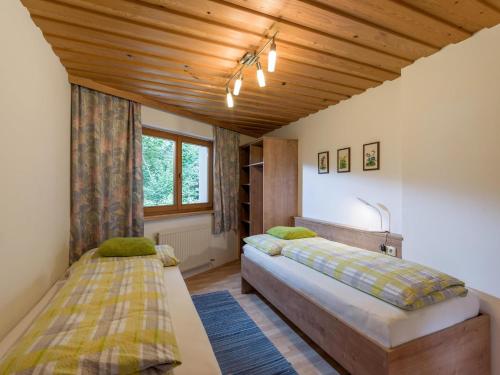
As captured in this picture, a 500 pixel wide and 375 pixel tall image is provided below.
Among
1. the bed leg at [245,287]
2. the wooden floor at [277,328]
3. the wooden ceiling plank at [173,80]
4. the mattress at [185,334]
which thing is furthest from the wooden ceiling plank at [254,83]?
the wooden floor at [277,328]

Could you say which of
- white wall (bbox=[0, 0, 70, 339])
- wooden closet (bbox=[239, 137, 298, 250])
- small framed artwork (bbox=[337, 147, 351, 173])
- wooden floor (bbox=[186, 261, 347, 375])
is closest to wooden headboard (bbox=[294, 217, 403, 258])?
wooden closet (bbox=[239, 137, 298, 250])

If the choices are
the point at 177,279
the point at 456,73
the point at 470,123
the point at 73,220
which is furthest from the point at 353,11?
the point at 73,220

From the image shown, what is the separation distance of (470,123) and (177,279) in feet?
7.76

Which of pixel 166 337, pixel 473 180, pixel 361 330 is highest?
pixel 473 180

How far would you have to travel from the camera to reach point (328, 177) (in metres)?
3.06

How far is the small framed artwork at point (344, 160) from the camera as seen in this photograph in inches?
109

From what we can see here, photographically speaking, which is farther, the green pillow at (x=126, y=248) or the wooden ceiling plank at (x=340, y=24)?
the green pillow at (x=126, y=248)

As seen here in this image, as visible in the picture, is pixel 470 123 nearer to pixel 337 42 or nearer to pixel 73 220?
pixel 337 42

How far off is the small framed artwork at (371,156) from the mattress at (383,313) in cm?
128

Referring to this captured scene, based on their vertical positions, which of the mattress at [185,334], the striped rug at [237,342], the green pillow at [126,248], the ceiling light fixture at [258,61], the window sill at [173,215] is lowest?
the striped rug at [237,342]

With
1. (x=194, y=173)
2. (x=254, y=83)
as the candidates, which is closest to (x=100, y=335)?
(x=254, y=83)

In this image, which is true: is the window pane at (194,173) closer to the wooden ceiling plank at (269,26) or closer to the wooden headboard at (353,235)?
the wooden headboard at (353,235)

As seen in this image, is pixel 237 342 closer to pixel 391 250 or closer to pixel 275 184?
pixel 391 250

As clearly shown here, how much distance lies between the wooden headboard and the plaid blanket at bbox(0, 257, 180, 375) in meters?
1.96
